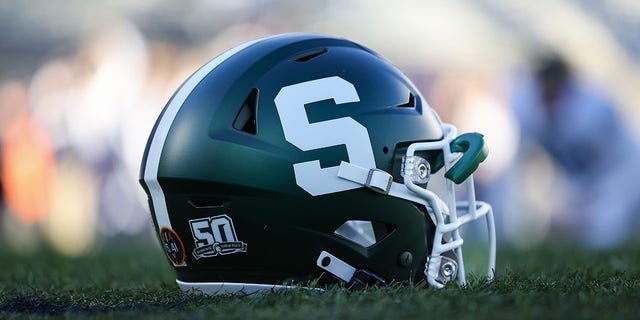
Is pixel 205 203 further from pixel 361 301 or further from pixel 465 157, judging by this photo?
pixel 465 157

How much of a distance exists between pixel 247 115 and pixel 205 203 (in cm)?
32

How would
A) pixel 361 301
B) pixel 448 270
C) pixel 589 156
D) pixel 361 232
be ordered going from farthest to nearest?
pixel 589 156, pixel 361 232, pixel 448 270, pixel 361 301

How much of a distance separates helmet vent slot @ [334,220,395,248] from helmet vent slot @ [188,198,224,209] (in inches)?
15.7

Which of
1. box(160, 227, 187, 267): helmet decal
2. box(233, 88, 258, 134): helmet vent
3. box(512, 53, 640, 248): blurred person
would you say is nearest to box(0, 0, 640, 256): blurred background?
box(512, 53, 640, 248): blurred person

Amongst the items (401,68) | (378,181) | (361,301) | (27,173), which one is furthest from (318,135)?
(401,68)

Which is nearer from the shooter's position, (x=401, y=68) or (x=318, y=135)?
(x=318, y=135)

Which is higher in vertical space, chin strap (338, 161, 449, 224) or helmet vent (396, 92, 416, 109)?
helmet vent (396, 92, 416, 109)

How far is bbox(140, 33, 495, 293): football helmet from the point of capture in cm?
288

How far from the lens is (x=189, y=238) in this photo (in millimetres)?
2961

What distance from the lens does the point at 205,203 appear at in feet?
9.63

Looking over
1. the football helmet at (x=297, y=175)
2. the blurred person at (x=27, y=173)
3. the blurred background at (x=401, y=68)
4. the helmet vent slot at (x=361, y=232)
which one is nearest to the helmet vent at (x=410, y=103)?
the football helmet at (x=297, y=175)

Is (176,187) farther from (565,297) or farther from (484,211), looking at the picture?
(565,297)

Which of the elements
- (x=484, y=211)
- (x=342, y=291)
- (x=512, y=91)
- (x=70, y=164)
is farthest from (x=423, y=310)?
(x=70, y=164)

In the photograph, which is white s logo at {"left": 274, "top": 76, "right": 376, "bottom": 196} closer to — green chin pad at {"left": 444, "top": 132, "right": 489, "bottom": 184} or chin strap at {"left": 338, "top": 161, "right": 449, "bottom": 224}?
chin strap at {"left": 338, "top": 161, "right": 449, "bottom": 224}
